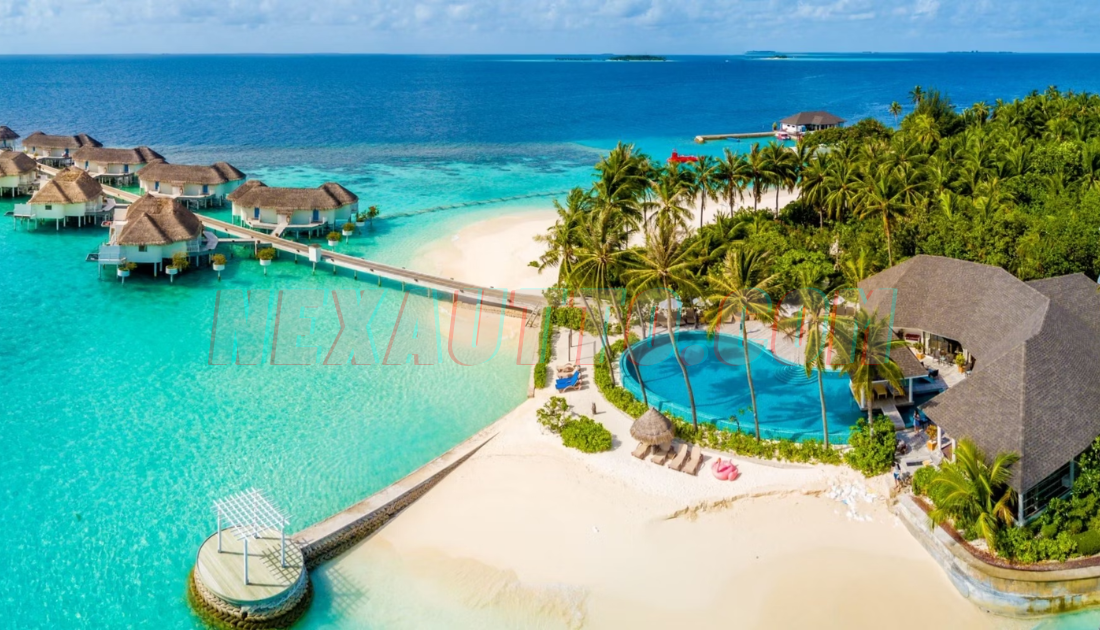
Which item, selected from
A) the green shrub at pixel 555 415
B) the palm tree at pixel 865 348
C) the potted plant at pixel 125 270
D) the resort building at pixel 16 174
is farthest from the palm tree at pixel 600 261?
the resort building at pixel 16 174

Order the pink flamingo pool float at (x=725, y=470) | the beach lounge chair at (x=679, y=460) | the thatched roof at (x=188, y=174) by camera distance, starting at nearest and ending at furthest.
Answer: the pink flamingo pool float at (x=725, y=470) < the beach lounge chair at (x=679, y=460) < the thatched roof at (x=188, y=174)

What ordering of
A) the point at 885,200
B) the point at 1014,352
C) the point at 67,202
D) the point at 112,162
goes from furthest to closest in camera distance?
1. the point at 112,162
2. the point at 67,202
3. the point at 885,200
4. the point at 1014,352

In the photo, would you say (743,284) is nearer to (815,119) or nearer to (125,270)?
(125,270)

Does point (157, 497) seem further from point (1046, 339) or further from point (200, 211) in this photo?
point (200, 211)

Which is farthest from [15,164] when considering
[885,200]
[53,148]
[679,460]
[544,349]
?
[885,200]

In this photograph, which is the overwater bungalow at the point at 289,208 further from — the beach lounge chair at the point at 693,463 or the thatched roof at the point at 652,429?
the beach lounge chair at the point at 693,463

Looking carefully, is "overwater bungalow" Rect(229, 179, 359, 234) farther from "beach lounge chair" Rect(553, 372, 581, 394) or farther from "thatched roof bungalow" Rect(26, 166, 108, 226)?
"beach lounge chair" Rect(553, 372, 581, 394)

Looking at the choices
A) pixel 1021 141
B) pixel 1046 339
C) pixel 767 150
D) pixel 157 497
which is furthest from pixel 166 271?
pixel 1021 141
